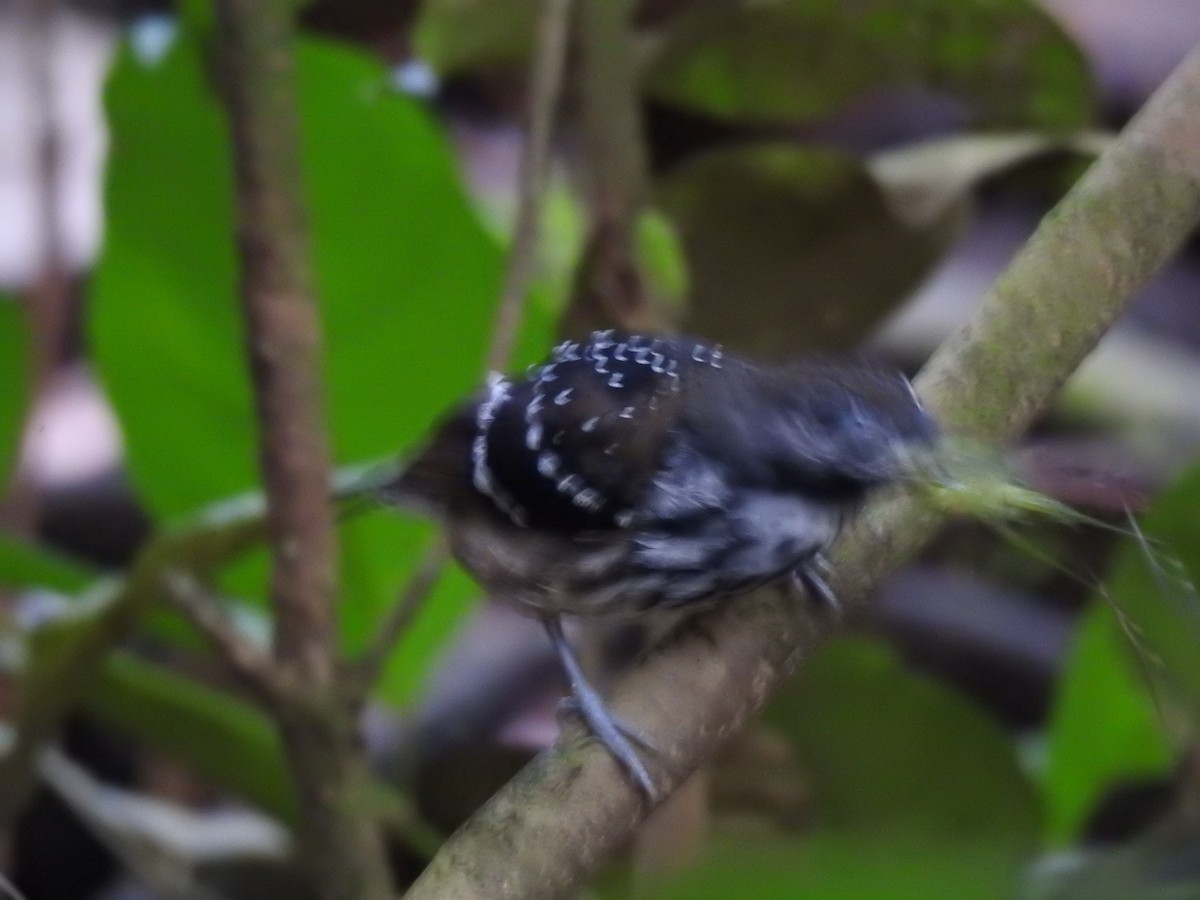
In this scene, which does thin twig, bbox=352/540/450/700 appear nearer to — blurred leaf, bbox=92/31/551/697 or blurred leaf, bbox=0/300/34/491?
blurred leaf, bbox=92/31/551/697

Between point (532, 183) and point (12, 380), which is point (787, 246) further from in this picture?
point (12, 380)

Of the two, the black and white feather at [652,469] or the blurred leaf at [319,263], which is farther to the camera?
the blurred leaf at [319,263]

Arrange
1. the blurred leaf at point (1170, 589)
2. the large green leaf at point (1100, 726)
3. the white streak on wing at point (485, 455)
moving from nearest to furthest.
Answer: the blurred leaf at point (1170, 589) < the white streak on wing at point (485, 455) < the large green leaf at point (1100, 726)

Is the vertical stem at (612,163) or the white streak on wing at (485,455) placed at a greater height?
the vertical stem at (612,163)

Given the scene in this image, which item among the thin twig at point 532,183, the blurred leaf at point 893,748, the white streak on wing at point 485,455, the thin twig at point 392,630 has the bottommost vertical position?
the blurred leaf at point 893,748

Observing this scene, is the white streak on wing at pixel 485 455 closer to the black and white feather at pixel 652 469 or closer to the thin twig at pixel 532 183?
the black and white feather at pixel 652 469

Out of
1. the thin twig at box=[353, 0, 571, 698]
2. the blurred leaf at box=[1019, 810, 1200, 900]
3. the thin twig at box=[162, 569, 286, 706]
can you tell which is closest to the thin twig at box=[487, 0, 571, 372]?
the thin twig at box=[353, 0, 571, 698]

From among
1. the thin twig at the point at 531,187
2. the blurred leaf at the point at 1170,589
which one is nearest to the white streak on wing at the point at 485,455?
the thin twig at the point at 531,187
